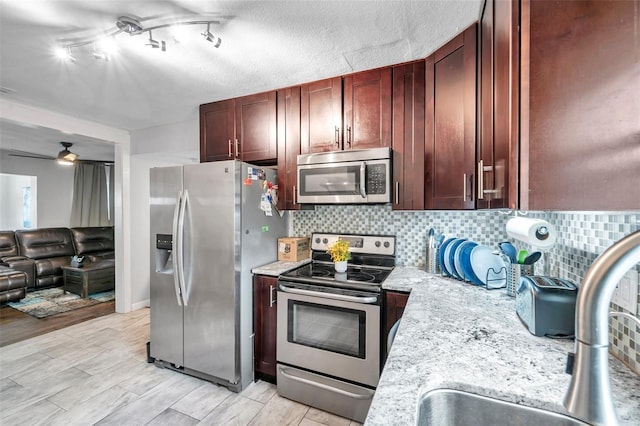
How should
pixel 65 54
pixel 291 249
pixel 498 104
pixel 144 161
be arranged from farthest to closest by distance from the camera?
pixel 144 161 → pixel 291 249 → pixel 65 54 → pixel 498 104

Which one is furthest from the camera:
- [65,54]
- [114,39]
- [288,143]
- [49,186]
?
[49,186]

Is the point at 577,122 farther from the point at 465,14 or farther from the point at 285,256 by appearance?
the point at 285,256

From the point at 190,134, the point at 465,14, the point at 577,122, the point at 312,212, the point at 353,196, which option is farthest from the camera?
the point at 190,134

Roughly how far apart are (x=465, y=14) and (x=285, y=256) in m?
2.05

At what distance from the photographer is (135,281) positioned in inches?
146

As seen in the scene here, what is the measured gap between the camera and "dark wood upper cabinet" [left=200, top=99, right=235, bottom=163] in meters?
2.56

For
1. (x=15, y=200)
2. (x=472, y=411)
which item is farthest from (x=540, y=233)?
(x=15, y=200)

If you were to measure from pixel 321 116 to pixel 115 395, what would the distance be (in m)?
2.60

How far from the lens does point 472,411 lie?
74 centimetres

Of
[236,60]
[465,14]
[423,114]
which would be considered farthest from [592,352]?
[236,60]

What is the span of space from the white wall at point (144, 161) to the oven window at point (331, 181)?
1.83m

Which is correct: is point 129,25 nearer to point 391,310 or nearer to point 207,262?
point 207,262

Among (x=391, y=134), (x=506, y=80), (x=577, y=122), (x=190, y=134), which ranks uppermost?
(x=190, y=134)

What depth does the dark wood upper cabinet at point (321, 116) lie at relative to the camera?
7.09 ft
